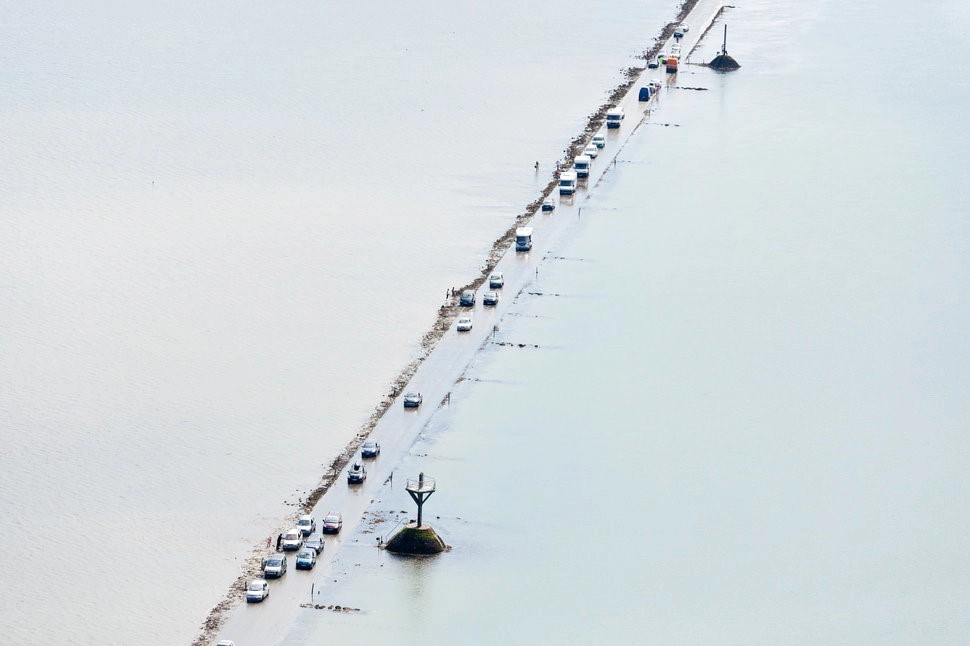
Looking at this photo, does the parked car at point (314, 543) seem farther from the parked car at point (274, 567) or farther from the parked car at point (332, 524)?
the parked car at point (274, 567)

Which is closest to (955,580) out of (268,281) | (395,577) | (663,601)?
(663,601)

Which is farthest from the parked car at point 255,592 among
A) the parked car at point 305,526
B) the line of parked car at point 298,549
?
the parked car at point 305,526

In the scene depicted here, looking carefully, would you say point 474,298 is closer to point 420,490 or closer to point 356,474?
point 356,474

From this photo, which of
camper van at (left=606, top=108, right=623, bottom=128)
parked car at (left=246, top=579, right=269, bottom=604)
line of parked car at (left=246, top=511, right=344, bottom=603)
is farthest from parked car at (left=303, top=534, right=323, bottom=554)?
camper van at (left=606, top=108, right=623, bottom=128)

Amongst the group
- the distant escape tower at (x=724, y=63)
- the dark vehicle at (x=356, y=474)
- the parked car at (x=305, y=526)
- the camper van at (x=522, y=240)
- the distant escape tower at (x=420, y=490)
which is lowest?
the parked car at (x=305, y=526)

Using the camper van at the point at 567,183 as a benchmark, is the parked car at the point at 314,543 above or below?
below

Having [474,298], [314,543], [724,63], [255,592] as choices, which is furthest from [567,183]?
[255,592]

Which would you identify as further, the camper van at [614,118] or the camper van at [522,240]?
the camper van at [614,118]

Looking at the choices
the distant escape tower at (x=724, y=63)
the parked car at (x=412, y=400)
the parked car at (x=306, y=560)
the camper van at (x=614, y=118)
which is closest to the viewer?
the parked car at (x=306, y=560)

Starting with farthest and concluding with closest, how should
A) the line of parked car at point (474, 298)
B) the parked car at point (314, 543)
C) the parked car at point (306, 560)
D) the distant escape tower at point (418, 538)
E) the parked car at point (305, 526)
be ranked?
1. the line of parked car at point (474, 298)
2. the parked car at point (305, 526)
3. the distant escape tower at point (418, 538)
4. the parked car at point (314, 543)
5. the parked car at point (306, 560)
